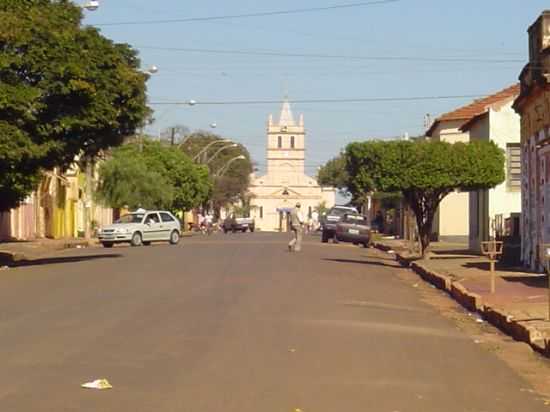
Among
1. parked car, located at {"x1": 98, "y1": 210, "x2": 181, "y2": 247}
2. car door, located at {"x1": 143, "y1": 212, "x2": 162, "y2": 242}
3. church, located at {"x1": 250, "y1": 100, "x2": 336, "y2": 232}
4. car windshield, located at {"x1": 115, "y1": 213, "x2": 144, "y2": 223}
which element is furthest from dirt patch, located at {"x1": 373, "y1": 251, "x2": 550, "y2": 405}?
church, located at {"x1": 250, "y1": 100, "x2": 336, "y2": 232}

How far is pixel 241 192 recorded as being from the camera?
134m

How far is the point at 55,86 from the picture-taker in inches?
1230

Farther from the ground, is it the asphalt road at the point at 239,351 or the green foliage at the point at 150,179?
the green foliage at the point at 150,179

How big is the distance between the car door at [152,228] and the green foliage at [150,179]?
1470cm

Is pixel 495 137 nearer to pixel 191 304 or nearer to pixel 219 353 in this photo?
pixel 191 304

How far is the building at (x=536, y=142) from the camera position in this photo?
94.8 feet

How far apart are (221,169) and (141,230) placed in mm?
74672

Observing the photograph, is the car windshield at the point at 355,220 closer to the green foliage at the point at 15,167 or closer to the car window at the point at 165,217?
the car window at the point at 165,217

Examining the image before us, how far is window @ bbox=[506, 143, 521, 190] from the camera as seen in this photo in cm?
4562

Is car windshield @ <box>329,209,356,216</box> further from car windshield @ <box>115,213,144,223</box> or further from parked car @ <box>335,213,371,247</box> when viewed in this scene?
car windshield @ <box>115,213,144,223</box>

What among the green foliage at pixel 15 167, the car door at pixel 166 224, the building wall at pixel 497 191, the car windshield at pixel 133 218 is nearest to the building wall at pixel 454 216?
the building wall at pixel 497 191

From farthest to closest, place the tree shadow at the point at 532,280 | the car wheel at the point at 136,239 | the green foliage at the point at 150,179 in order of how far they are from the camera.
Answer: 1. the green foliage at the point at 150,179
2. the car wheel at the point at 136,239
3. the tree shadow at the point at 532,280

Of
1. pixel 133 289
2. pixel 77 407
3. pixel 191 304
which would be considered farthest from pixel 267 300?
pixel 77 407

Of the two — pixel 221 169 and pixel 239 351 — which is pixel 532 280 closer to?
pixel 239 351
